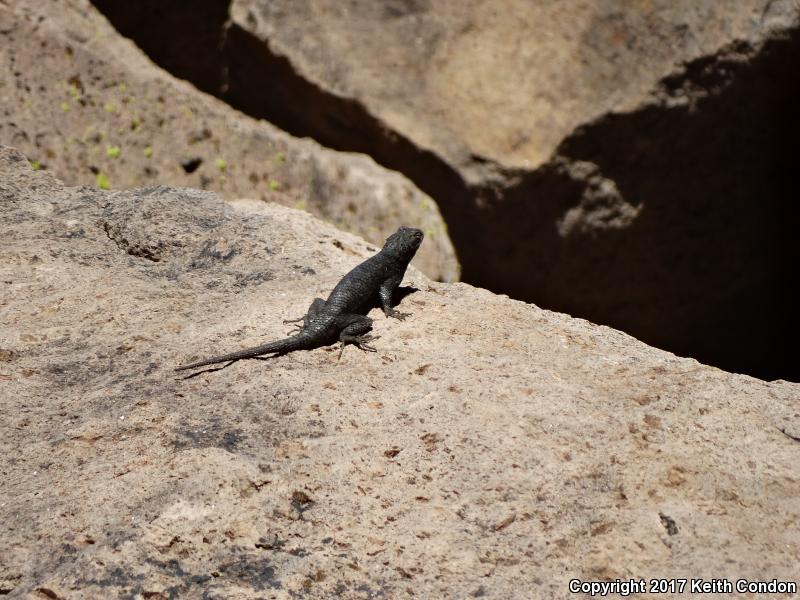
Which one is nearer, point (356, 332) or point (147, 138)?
point (356, 332)

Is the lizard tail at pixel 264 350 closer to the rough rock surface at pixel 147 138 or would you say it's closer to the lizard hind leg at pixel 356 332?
the lizard hind leg at pixel 356 332

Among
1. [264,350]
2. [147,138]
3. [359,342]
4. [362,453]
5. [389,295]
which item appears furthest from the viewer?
[147,138]

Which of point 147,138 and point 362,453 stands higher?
point 147,138

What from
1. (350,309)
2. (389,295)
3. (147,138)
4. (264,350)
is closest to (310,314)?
(350,309)

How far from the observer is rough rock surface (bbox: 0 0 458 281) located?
6590mm

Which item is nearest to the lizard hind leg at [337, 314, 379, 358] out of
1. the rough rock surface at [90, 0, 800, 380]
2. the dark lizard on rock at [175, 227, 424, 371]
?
the dark lizard on rock at [175, 227, 424, 371]

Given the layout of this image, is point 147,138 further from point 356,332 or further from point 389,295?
point 356,332

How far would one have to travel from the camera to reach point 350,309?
435cm

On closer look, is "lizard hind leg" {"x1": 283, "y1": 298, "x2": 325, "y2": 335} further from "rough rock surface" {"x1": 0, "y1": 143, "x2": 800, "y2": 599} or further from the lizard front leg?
the lizard front leg

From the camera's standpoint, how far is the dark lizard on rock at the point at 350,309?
399 centimetres

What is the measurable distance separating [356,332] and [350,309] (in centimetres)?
17

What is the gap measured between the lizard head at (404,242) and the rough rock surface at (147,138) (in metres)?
1.80

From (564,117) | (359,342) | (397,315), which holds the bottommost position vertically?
(359,342)

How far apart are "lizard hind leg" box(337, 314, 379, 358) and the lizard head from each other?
67 cm
